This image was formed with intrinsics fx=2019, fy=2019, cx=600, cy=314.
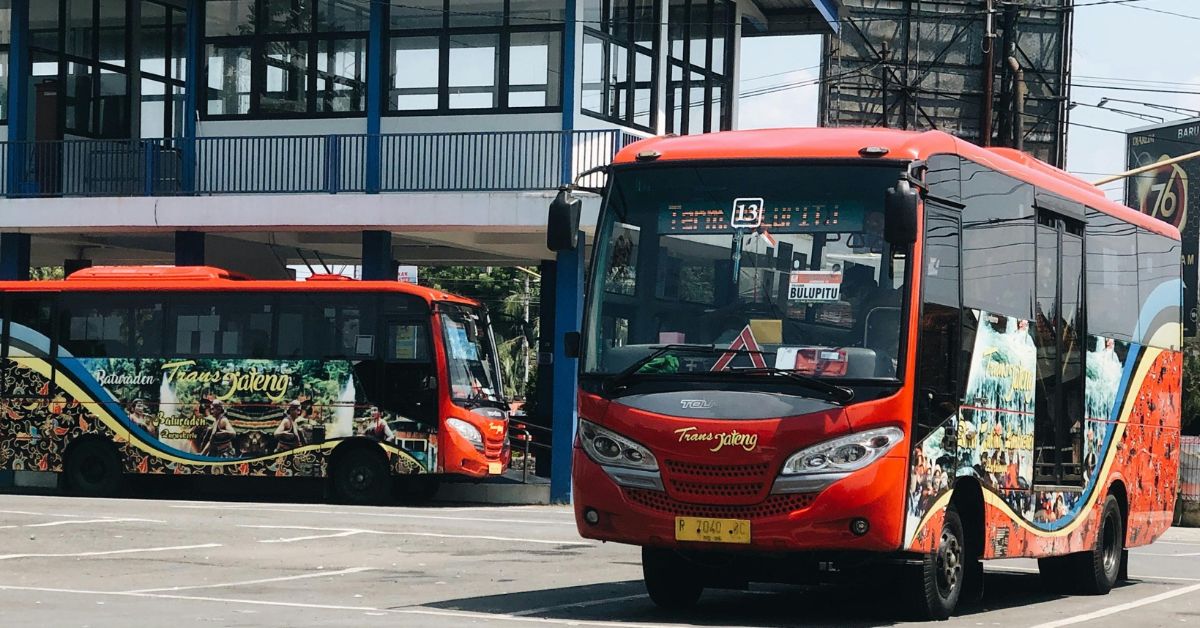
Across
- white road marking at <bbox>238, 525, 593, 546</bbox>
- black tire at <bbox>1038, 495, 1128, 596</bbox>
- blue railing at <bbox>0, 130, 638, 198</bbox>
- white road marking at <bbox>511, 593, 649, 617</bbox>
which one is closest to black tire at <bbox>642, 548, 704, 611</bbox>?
white road marking at <bbox>511, 593, 649, 617</bbox>

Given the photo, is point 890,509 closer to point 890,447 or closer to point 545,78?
point 890,447

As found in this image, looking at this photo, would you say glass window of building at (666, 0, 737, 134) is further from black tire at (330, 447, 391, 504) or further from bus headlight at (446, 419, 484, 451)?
black tire at (330, 447, 391, 504)

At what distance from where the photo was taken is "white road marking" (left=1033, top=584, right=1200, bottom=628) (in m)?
13.7

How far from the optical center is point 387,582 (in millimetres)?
15945

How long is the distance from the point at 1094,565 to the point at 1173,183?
33997 mm

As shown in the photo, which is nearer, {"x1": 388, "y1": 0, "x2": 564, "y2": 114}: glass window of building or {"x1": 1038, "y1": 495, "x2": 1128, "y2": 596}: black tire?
{"x1": 1038, "y1": 495, "x2": 1128, "y2": 596}: black tire

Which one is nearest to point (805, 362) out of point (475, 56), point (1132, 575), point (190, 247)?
point (1132, 575)

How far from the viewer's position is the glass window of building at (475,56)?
103 feet

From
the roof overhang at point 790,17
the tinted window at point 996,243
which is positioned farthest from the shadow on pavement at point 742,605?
the roof overhang at point 790,17

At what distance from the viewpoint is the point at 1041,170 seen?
16031 mm

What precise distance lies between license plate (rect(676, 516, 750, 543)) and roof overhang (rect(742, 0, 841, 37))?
2483cm

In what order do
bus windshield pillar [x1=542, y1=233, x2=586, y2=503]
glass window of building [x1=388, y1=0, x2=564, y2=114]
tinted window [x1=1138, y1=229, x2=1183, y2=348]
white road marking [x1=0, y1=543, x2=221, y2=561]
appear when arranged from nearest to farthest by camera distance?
white road marking [x1=0, y1=543, x2=221, y2=561] → tinted window [x1=1138, y1=229, x2=1183, y2=348] → bus windshield pillar [x1=542, y1=233, x2=586, y2=503] → glass window of building [x1=388, y1=0, x2=564, y2=114]

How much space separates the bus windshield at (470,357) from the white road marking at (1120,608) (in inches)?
527

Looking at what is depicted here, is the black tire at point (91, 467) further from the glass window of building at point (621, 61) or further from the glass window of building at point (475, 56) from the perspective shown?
the glass window of building at point (621, 61)
